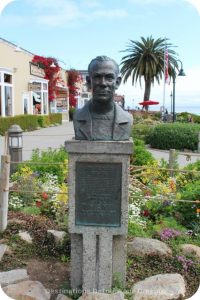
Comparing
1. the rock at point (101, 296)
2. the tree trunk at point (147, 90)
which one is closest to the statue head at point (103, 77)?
the rock at point (101, 296)

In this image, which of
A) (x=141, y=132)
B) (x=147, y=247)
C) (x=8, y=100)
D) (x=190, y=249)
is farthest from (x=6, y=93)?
(x=190, y=249)

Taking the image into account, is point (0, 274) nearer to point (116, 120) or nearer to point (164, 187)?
point (116, 120)

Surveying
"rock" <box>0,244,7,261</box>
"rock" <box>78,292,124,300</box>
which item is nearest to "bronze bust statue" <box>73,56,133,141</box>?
"rock" <box>78,292,124,300</box>

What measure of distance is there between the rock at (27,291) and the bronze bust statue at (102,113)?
5.36 ft

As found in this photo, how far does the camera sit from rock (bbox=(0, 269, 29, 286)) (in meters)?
4.68

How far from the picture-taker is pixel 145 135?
1975 cm

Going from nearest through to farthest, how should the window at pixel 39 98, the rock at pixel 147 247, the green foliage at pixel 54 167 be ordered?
the rock at pixel 147 247 → the green foliage at pixel 54 167 → the window at pixel 39 98

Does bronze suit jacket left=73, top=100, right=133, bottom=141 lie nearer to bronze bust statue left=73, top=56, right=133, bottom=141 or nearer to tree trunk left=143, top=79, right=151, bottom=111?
bronze bust statue left=73, top=56, right=133, bottom=141

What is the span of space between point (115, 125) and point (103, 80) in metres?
0.50

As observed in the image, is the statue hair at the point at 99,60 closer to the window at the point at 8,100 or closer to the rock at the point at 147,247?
the rock at the point at 147,247

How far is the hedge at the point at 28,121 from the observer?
23062 millimetres

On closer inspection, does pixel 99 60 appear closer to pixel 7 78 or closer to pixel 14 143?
pixel 14 143

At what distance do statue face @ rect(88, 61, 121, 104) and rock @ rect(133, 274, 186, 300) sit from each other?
6.77 ft

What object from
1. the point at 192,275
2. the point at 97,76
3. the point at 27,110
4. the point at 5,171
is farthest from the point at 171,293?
the point at 27,110
